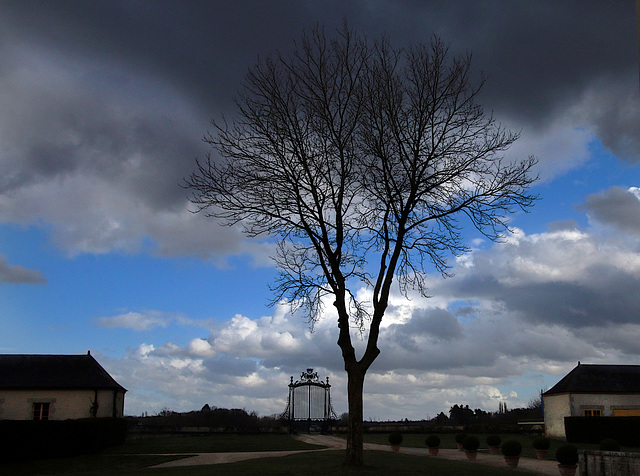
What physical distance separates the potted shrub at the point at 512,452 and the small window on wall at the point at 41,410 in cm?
2443

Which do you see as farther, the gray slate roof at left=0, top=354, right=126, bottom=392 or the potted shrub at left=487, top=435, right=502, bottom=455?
the gray slate roof at left=0, top=354, right=126, bottom=392

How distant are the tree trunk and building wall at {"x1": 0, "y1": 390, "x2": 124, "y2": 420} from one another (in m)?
21.7

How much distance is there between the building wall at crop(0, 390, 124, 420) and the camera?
98.0ft

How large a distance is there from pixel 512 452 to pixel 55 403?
79.9ft

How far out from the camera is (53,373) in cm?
3156

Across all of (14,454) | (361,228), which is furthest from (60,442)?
(361,228)

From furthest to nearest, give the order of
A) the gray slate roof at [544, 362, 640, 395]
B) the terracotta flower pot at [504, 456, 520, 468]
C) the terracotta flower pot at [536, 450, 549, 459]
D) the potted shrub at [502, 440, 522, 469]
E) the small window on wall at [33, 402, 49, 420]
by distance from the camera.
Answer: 1. the gray slate roof at [544, 362, 640, 395]
2. the small window on wall at [33, 402, 49, 420]
3. the terracotta flower pot at [536, 450, 549, 459]
4. the terracotta flower pot at [504, 456, 520, 468]
5. the potted shrub at [502, 440, 522, 469]

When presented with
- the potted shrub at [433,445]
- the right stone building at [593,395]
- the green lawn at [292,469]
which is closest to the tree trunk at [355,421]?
the green lawn at [292,469]

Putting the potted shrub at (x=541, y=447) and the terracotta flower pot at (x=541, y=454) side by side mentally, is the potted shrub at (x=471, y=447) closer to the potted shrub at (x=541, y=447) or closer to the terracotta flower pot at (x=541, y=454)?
the potted shrub at (x=541, y=447)

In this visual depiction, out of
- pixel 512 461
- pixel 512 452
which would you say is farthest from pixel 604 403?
pixel 512 452

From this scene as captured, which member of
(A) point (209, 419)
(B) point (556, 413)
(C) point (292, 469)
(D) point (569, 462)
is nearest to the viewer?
(C) point (292, 469)

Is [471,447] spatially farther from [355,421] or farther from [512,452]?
[355,421]

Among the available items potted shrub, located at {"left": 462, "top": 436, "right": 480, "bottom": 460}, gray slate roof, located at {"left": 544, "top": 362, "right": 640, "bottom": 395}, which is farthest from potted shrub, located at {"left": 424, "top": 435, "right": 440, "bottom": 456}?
gray slate roof, located at {"left": 544, "top": 362, "right": 640, "bottom": 395}

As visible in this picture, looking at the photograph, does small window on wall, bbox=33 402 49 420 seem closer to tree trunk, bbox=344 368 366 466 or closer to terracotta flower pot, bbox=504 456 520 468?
tree trunk, bbox=344 368 366 466
